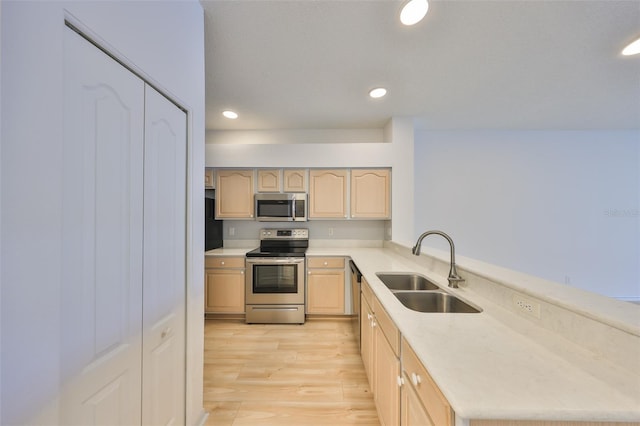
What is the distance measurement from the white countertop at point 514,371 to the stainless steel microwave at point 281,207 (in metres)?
2.27

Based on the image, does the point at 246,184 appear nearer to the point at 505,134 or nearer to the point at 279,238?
the point at 279,238

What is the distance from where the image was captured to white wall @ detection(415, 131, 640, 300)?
3.64m

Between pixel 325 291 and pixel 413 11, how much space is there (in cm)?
281

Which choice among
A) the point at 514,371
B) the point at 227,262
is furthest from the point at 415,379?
the point at 227,262

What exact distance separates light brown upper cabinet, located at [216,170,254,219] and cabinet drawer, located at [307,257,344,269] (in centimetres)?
107

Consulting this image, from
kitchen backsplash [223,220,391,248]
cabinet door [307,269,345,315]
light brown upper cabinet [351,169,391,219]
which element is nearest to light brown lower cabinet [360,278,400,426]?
cabinet door [307,269,345,315]

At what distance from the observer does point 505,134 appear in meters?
3.67

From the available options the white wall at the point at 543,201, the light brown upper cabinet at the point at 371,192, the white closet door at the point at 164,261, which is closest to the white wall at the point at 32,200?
the white closet door at the point at 164,261

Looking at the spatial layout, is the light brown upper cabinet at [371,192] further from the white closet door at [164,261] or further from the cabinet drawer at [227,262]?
the white closet door at [164,261]

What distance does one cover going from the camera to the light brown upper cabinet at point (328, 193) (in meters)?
3.29

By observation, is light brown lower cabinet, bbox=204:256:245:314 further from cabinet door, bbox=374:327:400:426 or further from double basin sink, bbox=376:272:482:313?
double basin sink, bbox=376:272:482:313

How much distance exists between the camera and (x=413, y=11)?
4.74ft

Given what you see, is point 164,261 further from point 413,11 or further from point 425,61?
point 425,61

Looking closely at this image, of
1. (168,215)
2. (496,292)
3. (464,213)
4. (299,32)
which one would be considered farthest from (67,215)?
(464,213)
